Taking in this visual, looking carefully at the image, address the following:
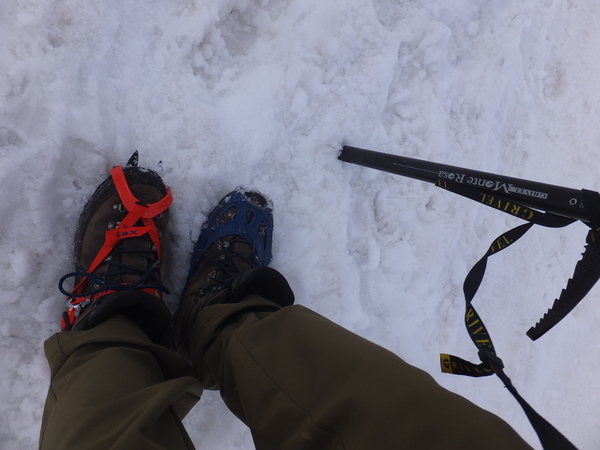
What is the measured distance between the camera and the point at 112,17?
1176mm

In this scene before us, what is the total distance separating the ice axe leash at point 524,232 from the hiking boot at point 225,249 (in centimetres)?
61

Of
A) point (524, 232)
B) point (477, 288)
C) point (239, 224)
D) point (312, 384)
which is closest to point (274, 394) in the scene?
point (312, 384)

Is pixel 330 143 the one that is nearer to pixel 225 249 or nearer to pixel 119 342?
pixel 225 249

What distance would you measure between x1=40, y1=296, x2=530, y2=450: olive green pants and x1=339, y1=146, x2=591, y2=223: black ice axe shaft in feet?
1.22

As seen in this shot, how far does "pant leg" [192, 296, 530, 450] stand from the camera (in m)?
0.58

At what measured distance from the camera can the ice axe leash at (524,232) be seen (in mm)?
670

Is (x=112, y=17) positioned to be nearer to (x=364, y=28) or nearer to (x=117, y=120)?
(x=117, y=120)

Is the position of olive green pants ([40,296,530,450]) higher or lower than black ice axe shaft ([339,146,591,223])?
lower

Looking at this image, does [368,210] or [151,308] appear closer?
[151,308]

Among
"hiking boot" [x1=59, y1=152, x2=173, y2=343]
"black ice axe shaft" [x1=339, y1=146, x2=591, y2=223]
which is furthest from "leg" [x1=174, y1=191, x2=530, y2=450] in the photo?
"black ice axe shaft" [x1=339, y1=146, x2=591, y2=223]

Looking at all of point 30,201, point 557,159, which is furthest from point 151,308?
point 557,159

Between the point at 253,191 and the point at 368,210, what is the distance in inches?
16.6

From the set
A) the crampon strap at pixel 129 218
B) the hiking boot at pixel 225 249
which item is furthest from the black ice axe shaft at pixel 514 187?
the crampon strap at pixel 129 218

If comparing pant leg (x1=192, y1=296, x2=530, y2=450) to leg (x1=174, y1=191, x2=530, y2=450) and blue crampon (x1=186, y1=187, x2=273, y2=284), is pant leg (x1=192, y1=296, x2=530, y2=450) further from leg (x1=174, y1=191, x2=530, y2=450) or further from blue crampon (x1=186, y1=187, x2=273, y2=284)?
blue crampon (x1=186, y1=187, x2=273, y2=284)
